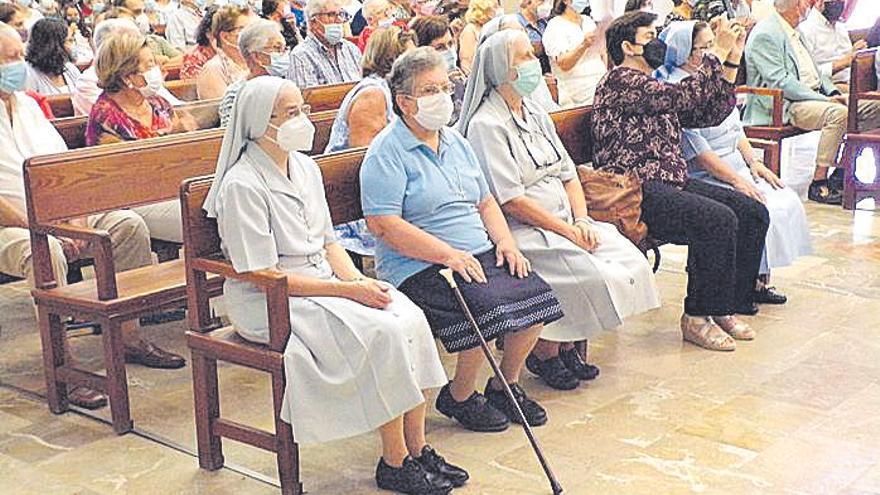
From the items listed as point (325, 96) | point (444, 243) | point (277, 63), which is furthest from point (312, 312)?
point (325, 96)

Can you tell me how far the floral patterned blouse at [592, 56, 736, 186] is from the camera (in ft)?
14.5

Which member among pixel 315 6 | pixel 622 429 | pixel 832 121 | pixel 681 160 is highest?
pixel 315 6

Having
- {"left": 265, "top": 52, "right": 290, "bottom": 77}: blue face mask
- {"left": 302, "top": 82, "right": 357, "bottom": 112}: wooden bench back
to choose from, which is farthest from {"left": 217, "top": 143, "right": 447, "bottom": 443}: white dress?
{"left": 302, "top": 82, "right": 357, "bottom": 112}: wooden bench back

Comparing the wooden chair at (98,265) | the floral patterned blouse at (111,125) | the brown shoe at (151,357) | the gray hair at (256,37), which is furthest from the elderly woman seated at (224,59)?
the brown shoe at (151,357)

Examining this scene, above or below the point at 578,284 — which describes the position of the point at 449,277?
above

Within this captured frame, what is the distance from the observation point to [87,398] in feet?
13.3

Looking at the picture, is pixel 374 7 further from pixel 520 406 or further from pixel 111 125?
pixel 520 406

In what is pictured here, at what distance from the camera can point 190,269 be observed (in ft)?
11.2

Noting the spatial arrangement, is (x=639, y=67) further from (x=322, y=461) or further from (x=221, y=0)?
→ (x=221, y=0)

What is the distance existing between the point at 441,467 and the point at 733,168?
2.19 m

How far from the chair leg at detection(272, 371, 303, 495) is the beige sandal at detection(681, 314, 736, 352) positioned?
5.99ft

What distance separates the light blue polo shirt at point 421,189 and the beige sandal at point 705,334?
1092mm

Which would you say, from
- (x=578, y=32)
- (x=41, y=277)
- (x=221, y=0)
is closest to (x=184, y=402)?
(x=41, y=277)

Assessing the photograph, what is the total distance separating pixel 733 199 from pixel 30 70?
10.6ft
